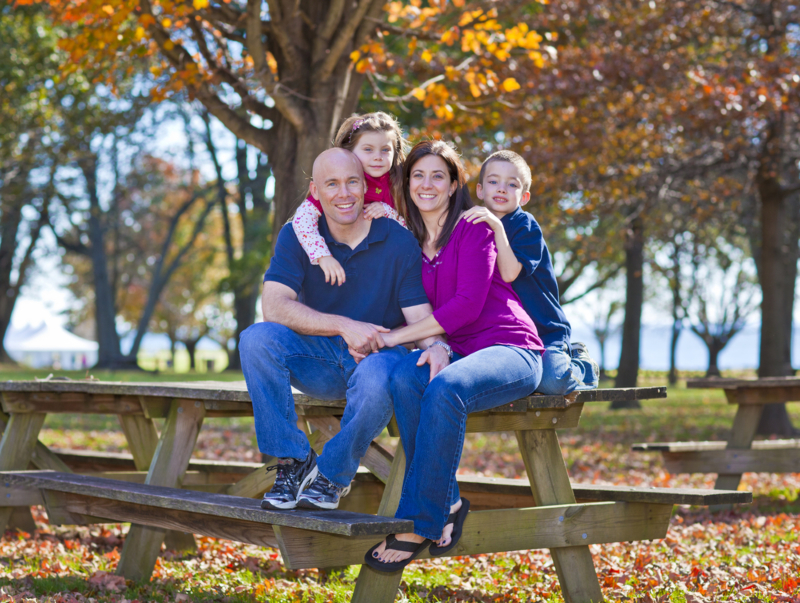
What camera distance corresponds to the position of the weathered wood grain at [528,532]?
3.16 m

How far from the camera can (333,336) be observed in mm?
3680

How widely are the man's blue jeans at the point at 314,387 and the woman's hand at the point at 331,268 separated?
11.5 inches

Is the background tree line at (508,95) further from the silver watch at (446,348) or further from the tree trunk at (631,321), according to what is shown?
the silver watch at (446,348)

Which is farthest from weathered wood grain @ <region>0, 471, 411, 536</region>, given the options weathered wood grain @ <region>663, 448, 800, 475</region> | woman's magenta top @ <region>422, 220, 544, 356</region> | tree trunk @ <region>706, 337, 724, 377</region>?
tree trunk @ <region>706, 337, 724, 377</region>

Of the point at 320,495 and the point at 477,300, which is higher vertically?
the point at 477,300

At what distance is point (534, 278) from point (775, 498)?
4838mm

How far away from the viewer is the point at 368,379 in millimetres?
3287

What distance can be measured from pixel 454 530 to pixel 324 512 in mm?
578

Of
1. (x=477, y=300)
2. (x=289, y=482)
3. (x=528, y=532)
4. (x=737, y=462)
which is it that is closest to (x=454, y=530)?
(x=528, y=532)

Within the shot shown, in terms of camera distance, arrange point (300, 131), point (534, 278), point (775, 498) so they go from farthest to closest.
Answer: point (775, 498)
point (300, 131)
point (534, 278)

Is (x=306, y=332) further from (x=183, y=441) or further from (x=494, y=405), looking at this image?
(x=183, y=441)

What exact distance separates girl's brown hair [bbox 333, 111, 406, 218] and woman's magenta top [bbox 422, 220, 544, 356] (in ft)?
1.63

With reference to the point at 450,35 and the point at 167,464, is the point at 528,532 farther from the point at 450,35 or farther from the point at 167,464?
the point at 450,35

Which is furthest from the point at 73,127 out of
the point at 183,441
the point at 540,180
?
the point at 183,441
